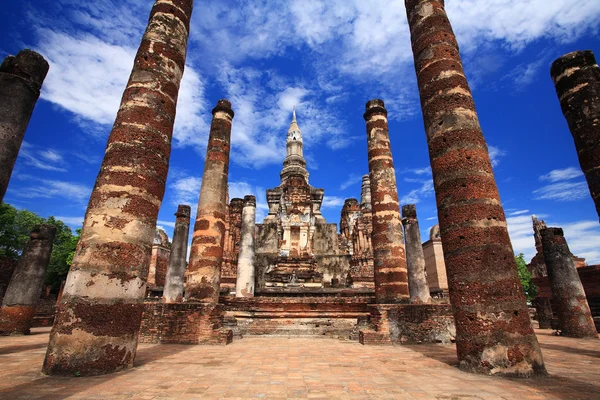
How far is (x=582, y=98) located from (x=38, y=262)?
17.1m

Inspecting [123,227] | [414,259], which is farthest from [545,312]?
[123,227]

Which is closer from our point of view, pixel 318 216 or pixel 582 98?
pixel 582 98

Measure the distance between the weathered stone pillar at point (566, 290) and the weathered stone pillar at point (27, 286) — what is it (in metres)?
19.3

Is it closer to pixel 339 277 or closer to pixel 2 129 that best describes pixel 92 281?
pixel 2 129

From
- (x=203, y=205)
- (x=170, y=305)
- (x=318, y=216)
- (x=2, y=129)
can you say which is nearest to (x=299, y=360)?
(x=170, y=305)

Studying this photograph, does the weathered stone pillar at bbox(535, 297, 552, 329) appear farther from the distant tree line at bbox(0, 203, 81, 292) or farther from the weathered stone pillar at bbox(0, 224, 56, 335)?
the distant tree line at bbox(0, 203, 81, 292)

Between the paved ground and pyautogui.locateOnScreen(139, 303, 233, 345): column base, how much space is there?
1773mm

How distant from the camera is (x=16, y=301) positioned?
38.8 feet

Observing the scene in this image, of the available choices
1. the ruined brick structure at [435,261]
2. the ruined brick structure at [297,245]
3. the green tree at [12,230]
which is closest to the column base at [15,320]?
the ruined brick structure at [297,245]

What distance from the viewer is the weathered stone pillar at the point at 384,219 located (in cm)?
1112

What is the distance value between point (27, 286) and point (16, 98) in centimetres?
1048

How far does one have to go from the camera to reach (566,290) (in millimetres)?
12234

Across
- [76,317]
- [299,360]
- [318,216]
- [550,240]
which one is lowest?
[299,360]

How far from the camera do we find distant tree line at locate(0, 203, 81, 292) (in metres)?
30.8
